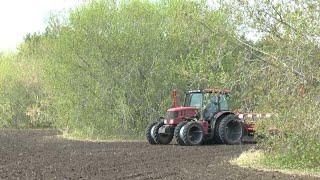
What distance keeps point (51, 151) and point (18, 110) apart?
21.1 m

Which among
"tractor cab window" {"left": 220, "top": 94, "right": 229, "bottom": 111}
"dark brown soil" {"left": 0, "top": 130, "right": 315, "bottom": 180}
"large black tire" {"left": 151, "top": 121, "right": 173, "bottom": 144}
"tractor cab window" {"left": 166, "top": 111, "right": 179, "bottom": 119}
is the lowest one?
"dark brown soil" {"left": 0, "top": 130, "right": 315, "bottom": 180}

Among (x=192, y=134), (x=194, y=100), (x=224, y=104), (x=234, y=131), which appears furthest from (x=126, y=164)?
(x=224, y=104)

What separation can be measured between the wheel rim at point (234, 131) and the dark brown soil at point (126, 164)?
1171mm

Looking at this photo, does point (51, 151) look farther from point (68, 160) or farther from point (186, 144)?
point (186, 144)

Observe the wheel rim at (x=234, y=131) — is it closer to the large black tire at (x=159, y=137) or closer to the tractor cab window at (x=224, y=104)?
the tractor cab window at (x=224, y=104)

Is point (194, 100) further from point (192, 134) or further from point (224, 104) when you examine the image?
point (192, 134)

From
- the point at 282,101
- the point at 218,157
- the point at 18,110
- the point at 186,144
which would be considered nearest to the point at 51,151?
the point at 186,144

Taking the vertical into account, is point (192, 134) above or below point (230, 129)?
below

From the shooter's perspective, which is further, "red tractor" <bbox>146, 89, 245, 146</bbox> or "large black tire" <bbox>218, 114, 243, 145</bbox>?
"large black tire" <bbox>218, 114, 243, 145</bbox>

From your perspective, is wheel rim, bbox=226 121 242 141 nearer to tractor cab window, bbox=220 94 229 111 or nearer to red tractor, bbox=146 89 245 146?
red tractor, bbox=146 89 245 146

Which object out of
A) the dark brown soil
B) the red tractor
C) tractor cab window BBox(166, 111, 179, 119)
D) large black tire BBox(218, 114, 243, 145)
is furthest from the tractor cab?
the dark brown soil

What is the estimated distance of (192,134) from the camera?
62.8ft

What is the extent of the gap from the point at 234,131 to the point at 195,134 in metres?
1.48

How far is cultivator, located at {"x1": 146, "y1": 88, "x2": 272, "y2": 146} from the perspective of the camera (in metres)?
19.0
